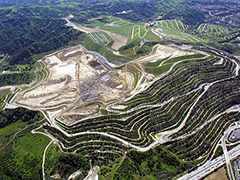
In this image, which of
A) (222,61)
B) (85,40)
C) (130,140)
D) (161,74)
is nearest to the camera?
(130,140)

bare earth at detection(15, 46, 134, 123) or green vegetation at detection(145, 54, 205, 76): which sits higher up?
green vegetation at detection(145, 54, 205, 76)

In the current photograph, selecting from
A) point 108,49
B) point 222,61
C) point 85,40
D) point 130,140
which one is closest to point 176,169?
point 130,140

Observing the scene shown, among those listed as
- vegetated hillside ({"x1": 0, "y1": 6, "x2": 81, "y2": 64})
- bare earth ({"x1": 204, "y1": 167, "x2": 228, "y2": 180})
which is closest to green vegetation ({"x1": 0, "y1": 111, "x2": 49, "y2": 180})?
bare earth ({"x1": 204, "y1": 167, "x2": 228, "y2": 180})

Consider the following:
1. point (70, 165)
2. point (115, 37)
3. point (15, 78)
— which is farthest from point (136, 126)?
point (115, 37)

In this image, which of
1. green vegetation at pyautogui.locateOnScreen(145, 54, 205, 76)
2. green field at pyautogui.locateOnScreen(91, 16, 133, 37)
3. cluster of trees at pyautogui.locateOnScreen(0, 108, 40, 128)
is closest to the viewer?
cluster of trees at pyautogui.locateOnScreen(0, 108, 40, 128)

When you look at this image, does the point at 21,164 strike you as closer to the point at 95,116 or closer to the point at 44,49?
the point at 95,116

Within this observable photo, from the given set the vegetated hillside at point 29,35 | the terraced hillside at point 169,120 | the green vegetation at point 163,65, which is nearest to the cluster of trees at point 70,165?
the terraced hillside at point 169,120

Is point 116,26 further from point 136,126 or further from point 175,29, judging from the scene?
point 136,126

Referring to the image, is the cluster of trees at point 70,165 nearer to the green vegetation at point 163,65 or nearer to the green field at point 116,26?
the green vegetation at point 163,65

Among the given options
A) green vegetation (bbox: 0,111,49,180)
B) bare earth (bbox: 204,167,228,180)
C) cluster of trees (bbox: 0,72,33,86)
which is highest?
bare earth (bbox: 204,167,228,180)

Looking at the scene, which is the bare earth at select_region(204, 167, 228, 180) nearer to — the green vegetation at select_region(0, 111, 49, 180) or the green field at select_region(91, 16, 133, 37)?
the green vegetation at select_region(0, 111, 49, 180)

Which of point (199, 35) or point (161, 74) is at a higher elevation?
point (199, 35)
